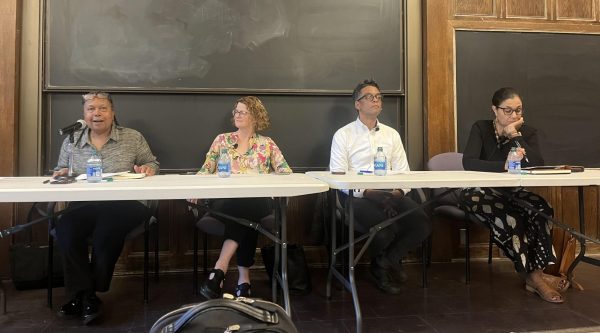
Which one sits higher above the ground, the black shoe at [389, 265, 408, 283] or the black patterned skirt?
the black patterned skirt

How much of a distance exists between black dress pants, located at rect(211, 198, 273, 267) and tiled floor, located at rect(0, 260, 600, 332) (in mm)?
311

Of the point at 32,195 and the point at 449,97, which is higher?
the point at 449,97

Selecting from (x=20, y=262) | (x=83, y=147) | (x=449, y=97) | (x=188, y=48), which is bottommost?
(x=20, y=262)

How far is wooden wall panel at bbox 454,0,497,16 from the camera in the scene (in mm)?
3082

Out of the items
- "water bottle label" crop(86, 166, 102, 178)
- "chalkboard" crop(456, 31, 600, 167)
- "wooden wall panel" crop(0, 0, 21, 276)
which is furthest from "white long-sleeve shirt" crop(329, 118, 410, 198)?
"wooden wall panel" crop(0, 0, 21, 276)

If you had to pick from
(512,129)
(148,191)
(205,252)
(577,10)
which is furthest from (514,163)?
(577,10)

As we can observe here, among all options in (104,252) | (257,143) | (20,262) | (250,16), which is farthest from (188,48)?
(20,262)

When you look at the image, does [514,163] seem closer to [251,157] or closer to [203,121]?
[251,157]

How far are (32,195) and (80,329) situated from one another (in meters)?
0.83

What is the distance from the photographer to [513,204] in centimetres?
238

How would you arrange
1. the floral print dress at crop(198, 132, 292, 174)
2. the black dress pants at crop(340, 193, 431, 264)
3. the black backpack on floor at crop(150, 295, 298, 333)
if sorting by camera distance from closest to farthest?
1. the black backpack on floor at crop(150, 295, 298, 333)
2. the black dress pants at crop(340, 193, 431, 264)
3. the floral print dress at crop(198, 132, 292, 174)

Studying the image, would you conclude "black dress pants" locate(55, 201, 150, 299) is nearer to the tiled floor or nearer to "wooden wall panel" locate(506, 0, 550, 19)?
the tiled floor

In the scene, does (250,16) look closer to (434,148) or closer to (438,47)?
(438,47)

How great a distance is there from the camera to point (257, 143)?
2547mm
